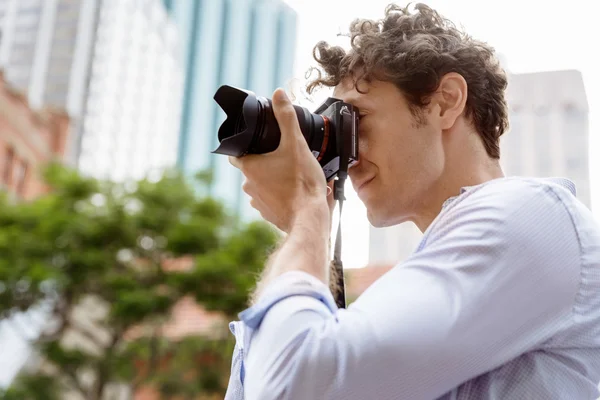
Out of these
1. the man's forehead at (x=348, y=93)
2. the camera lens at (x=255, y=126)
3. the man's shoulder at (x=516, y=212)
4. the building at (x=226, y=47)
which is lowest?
the man's shoulder at (x=516, y=212)

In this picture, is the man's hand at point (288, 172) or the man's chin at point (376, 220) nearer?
the man's hand at point (288, 172)

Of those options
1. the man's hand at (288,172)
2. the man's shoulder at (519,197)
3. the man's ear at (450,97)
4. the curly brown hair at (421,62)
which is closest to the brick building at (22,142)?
the curly brown hair at (421,62)

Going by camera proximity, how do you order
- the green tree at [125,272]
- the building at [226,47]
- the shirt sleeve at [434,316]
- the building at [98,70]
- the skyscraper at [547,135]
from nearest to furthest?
the shirt sleeve at [434,316]
the skyscraper at [547,135]
the green tree at [125,272]
the building at [98,70]
the building at [226,47]

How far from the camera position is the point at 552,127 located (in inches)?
261

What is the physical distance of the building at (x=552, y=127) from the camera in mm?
4633

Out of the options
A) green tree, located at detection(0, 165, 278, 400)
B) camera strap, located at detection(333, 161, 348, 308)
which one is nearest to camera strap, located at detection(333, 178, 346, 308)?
camera strap, located at detection(333, 161, 348, 308)

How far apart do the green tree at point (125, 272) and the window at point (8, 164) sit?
4906mm

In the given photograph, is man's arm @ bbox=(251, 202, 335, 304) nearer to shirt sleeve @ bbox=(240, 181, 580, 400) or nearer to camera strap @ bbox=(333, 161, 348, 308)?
shirt sleeve @ bbox=(240, 181, 580, 400)

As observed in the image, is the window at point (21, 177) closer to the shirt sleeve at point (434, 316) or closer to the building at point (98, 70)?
the building at point (98, 70)

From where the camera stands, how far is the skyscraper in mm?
4595

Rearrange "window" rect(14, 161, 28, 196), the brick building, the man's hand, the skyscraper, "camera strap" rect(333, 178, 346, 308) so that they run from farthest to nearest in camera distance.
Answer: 1. "window" rect(14, 161, 28, 196)
2. the brick building
3. the skyscraper
4. "camera strap" rect(333, 178, 346, 308)
5. the man's hand

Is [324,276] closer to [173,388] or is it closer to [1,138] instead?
[173,388]

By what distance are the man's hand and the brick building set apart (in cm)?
1129

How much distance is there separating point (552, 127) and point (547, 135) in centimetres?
29
